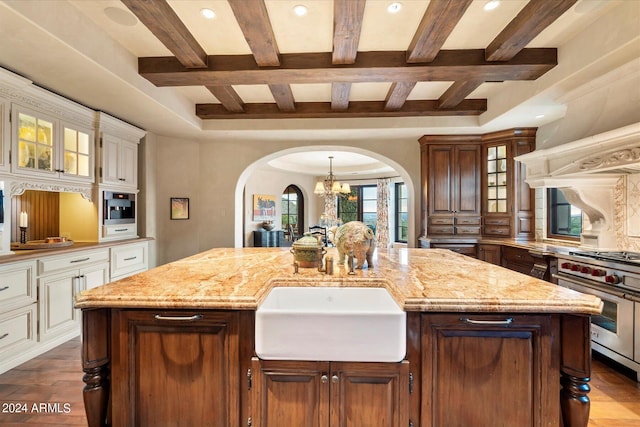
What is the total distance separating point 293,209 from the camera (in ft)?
31.1

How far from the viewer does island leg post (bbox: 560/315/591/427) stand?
1166mm

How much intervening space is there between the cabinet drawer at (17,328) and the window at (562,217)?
5.60 metres

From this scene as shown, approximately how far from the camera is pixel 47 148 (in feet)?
9.39

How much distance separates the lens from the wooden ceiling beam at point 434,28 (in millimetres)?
1901

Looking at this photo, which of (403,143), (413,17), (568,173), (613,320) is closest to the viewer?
(413,17)

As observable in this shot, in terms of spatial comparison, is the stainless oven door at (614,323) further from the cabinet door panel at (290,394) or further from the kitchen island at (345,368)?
the cabinet door panel at (290,394)

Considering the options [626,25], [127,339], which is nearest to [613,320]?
[626,25]

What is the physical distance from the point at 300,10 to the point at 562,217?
3934mm

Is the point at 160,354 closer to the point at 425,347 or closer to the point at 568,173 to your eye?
the point at 425,347

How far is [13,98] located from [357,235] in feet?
10.2

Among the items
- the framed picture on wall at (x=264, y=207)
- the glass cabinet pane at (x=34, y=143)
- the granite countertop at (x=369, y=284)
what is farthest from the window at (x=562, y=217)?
the framed picture on wall at (x=264, y=207)

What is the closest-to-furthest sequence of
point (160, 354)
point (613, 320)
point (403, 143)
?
point (160, 354)
point (613, 320)
point (403, 143)

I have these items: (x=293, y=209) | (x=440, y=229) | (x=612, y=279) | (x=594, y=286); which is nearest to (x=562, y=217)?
(x=440, y=229)

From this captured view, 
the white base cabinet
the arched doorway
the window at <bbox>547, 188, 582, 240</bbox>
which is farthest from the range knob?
the arched doorway
